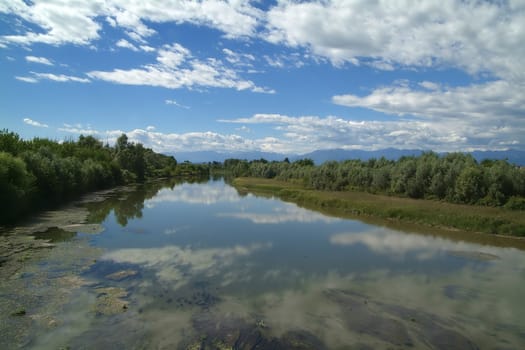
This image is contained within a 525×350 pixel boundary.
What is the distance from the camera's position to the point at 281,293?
44.3ft

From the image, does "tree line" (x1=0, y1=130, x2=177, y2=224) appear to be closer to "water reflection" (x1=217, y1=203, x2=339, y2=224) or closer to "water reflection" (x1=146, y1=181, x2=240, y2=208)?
"water reflection" (x1=146, y1=181, x2=240, y2=208)

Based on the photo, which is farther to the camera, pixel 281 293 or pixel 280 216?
pixel 280 216

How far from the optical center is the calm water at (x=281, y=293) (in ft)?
33.0

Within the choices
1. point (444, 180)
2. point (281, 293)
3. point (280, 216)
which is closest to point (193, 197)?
point (280, 216)

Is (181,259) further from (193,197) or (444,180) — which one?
(193,197)

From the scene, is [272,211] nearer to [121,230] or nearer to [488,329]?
[121,230]

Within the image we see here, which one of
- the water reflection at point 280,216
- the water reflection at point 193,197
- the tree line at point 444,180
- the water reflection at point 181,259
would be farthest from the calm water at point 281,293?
the water reflection at point 193,197

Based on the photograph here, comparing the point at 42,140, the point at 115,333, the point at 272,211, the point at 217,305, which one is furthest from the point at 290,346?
the point at 42,140

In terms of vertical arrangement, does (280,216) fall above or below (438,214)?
below

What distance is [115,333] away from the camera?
9.94 metres

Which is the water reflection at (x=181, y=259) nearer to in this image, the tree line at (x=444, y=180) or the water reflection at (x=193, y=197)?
the water reflection at (x=193, y=197)

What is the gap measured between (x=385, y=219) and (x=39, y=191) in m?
33.5

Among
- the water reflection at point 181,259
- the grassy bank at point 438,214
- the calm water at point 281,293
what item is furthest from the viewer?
the grassy bank at point 438,214

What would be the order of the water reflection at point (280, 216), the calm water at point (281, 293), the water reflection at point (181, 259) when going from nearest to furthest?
the calm water at point (281, 293) < the water reflection at point (181, 259) < the water reflection at point (280, 216)
